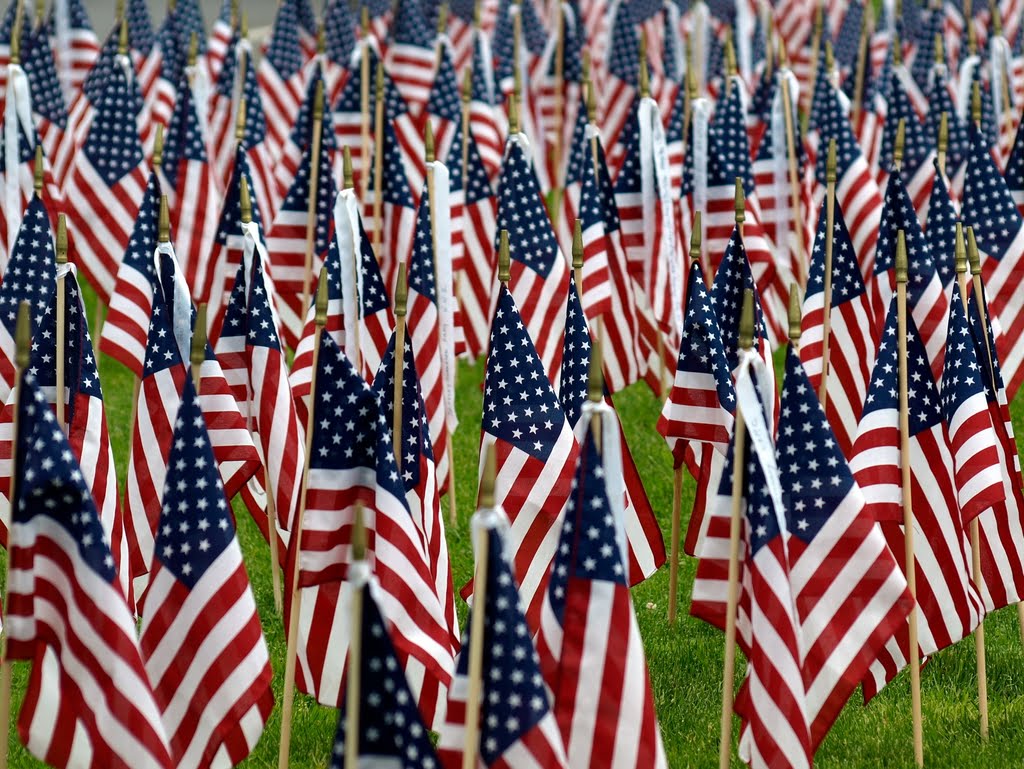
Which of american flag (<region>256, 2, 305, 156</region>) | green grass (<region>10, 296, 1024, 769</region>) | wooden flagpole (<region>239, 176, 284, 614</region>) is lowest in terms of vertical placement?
green grass (<region>10, 296, 1024, 769</region>)

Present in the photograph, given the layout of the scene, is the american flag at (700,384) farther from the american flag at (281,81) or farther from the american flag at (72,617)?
the american flag at (281,81)

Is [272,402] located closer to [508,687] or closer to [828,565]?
[828,565]

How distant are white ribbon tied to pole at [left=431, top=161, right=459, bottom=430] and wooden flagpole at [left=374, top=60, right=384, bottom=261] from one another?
1.34 metres

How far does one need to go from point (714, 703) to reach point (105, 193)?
7.38 metres

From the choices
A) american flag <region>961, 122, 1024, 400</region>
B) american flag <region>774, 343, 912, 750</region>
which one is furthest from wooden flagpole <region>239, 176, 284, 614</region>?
american flag <region>961, 122, 1024, 400</region>

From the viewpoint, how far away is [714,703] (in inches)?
394

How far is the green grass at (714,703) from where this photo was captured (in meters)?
9.37

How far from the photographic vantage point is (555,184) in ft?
69.6

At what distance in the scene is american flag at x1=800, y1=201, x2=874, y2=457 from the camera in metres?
11.3

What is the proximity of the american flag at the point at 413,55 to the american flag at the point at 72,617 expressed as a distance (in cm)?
1163

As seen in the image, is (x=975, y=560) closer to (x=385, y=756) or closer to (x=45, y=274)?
(x=385, y=756)

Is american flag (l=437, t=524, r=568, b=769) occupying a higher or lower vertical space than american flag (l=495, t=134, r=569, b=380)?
lower

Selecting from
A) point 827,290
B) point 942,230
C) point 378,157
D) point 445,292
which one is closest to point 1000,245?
point 942,230

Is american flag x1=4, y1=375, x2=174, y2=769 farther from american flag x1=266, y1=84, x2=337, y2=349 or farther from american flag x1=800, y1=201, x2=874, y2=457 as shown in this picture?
american flag x1=266, y1=84, x2=337, y2=349
